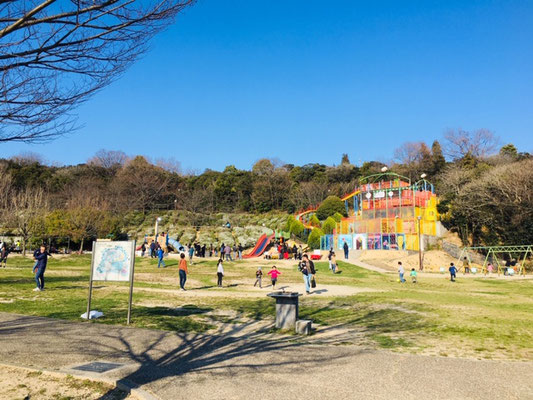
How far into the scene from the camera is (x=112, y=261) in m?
9.95

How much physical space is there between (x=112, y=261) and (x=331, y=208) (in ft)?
149

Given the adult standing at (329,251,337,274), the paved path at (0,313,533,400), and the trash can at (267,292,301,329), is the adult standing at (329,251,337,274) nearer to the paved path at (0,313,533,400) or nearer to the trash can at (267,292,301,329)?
the trash can at (267,292,301,329)

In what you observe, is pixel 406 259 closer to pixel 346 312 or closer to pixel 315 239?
pixel 315 239

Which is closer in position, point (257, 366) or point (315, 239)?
point (257, 366)

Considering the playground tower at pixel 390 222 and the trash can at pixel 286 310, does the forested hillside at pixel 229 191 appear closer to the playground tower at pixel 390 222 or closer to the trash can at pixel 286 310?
the playground tower at pixel 390 222

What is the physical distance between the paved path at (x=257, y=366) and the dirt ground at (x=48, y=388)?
1.06 feet

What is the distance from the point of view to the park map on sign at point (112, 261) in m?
9.83

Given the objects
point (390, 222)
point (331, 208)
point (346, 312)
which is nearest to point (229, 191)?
point (331, 208)

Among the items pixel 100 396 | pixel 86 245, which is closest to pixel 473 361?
pixel 100 396

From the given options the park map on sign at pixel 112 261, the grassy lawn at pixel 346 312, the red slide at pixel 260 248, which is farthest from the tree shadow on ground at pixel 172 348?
the red slide at pixel 260 248

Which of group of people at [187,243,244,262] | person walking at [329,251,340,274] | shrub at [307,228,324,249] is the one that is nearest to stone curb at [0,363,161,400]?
person walking at [329,251,340,274]

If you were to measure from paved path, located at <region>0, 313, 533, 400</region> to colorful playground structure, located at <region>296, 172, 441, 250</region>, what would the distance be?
1238 inches

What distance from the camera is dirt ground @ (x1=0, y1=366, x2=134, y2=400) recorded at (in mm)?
4672

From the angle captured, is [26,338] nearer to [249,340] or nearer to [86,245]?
[249,340]
